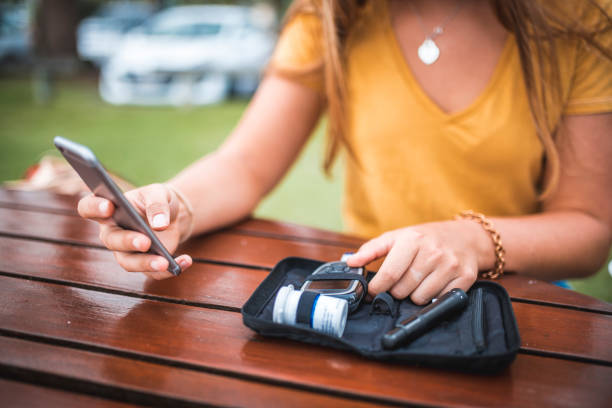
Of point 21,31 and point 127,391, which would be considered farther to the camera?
point 21,31

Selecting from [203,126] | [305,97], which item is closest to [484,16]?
[305,97]

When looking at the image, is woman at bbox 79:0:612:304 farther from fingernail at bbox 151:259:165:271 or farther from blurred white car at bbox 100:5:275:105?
blurred white car at bbox 100:5:275:105

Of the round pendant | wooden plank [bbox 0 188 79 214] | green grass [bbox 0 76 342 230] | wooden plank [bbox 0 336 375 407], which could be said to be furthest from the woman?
green grass [bbox 0 76 342 230]

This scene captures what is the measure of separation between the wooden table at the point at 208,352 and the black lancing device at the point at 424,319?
0.04 meters

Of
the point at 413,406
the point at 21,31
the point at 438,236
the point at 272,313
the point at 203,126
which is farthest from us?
the point at 21,31

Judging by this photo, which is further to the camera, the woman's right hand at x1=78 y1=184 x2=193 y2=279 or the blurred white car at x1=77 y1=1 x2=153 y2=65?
the blurred white car at x1=77 y1=1 x2=153 y2=65

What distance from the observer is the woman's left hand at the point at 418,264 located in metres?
0.87

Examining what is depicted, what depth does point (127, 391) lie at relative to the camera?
685 millimetres

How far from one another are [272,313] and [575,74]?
992mm

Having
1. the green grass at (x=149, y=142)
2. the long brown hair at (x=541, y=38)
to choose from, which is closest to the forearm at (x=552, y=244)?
the long brown hair at (x=541, y=38)

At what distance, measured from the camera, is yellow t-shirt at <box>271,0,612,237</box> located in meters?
1.25

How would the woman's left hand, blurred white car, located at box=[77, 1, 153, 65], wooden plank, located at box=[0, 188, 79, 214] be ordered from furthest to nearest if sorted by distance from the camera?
blurred white car, located at box=[77, 1, 153, 65]
wooden plank, located at box=[0, 188, 79, 214]
the woman's left hand

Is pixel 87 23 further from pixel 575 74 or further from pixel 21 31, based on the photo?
pixel 575 74

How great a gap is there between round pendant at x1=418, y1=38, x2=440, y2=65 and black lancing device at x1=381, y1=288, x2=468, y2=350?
727 mm
